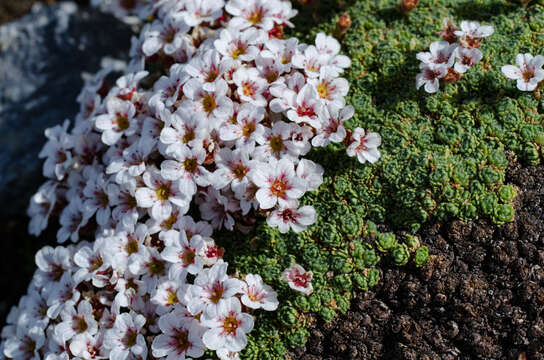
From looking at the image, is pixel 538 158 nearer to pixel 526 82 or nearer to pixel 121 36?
pixel 526 82

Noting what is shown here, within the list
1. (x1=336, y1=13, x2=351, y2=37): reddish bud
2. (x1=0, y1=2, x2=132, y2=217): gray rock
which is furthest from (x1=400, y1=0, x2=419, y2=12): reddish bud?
(x1=0, y1=2, x2=132, y2=217): gray rock

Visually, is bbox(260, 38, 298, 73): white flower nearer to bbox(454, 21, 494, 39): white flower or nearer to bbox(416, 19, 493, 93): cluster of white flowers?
bbox(416, 19, 493, 93): cluster of white flowers

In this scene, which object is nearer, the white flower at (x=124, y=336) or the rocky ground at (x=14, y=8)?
the white flower at (x=124, y=336)

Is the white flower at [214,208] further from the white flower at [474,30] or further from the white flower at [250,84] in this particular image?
the white flower at [474,30]

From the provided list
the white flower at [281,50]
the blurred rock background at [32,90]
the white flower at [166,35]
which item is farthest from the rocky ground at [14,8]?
the white flower at [281,50]

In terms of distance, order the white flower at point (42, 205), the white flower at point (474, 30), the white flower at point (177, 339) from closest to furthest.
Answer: the white flower at point (177, 339) → the white flower at point (474, 30) → the white flower at point (42, 205)

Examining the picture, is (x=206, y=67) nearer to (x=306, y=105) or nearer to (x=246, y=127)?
(x=246, y=127)
